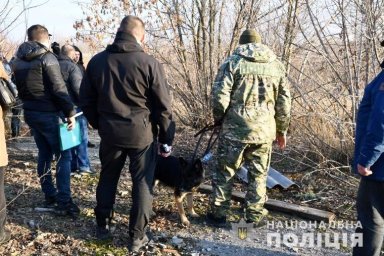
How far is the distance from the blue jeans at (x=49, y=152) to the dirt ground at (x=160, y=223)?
232 mm

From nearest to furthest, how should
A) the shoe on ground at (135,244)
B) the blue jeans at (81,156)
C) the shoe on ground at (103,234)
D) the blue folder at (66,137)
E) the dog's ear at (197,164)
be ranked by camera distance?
the shoe on ground at (135,244) → the shoe on ground at (103,234) → the blue folder at (66,137) → the dog's ear at (197,164) → the blue jeans at (81,156)

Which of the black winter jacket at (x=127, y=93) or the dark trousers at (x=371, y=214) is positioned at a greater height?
the black winter jacket at (x=127, y=93)

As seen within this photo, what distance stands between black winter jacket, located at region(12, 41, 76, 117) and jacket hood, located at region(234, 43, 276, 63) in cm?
179

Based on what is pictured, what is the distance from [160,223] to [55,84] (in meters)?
1.76

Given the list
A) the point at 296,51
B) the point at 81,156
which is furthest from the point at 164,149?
the point at 296,51

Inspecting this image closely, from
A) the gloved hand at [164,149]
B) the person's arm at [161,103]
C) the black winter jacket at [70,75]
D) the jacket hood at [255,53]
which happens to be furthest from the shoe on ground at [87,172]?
the jacket hood at [255,53]

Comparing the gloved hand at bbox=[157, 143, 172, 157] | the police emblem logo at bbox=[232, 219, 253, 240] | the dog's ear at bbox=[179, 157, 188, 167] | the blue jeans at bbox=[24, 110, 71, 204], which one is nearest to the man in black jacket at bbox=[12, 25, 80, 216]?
the blue jeans at bbox=[24, 110, 71, 204]

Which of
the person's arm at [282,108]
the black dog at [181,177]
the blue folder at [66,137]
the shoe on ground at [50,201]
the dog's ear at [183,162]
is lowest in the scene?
the shoe on ground at [50,201]

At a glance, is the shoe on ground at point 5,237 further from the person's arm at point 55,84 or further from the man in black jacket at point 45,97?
the person's arm at point 55,84

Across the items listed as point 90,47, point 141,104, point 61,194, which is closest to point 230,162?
point 141,104

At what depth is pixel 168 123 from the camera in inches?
136

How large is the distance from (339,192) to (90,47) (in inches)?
234

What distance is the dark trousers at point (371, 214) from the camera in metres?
2.92

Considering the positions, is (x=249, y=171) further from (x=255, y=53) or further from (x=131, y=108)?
(x=131, y=108)
